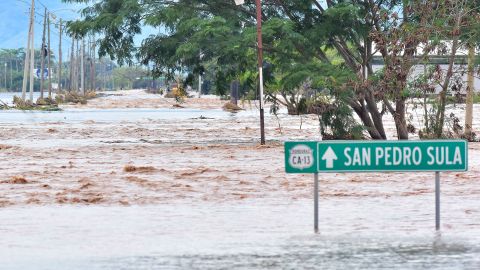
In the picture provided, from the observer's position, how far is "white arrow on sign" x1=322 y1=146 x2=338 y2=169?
1388 centimetres

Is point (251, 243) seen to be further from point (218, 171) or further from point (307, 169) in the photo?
point (218, 171)

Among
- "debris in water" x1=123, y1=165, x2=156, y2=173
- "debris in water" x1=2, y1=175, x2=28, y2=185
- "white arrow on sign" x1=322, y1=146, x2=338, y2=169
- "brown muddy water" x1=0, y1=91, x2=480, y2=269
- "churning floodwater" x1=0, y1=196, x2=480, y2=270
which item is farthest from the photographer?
"debris in water" x1=123, y1=165, x2=156, y2=173

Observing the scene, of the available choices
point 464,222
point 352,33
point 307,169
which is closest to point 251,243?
point 307,169

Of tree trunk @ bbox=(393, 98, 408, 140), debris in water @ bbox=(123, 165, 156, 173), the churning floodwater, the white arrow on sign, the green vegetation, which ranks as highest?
the green vegetation

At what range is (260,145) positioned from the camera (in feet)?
114

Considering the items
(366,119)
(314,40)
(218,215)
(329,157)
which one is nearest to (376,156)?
(329,157)

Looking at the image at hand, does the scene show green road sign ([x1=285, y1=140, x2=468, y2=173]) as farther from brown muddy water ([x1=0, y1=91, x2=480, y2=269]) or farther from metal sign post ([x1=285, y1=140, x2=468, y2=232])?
brown muddy water ([x1=0, y1=91, x2=480, y2=269])

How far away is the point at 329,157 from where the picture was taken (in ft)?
45.6

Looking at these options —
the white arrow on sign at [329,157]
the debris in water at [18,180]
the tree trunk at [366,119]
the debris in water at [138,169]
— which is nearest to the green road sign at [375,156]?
the white arrow on sign at [329,157]

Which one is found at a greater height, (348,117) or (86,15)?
(86,15)

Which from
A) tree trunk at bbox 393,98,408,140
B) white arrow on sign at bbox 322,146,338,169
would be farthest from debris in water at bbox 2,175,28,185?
tree trunk at bbox 393,98,408,140

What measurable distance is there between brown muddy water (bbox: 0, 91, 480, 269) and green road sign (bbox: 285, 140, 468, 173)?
0.77m

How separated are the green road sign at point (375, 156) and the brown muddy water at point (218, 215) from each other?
→ 77cm

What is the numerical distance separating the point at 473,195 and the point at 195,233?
614 centimetres
